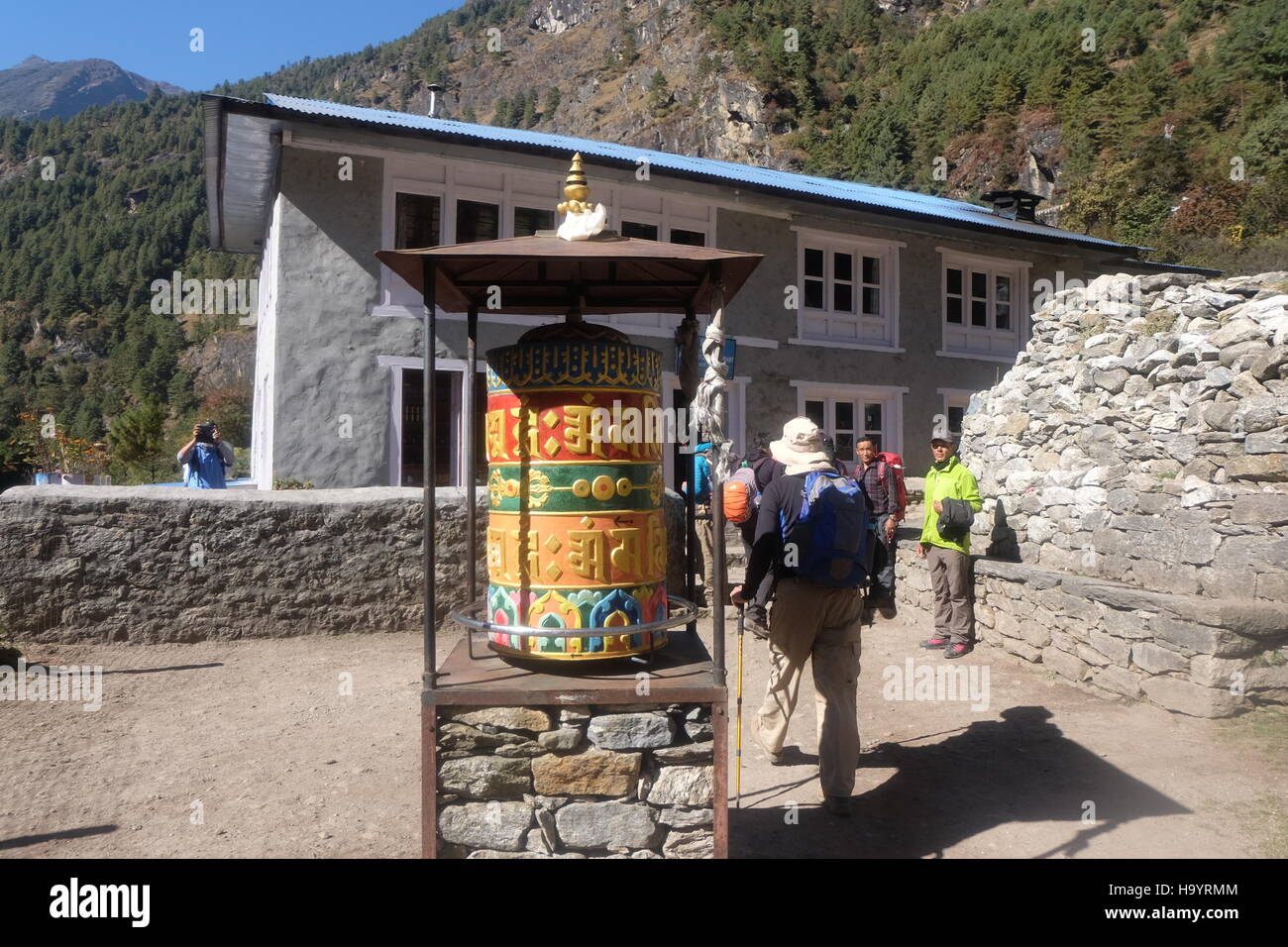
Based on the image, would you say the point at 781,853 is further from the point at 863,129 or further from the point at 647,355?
the point at 863,129

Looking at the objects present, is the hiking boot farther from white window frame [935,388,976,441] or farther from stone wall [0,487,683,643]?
white window frame [935,388,976,441]

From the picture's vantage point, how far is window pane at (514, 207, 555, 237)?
504 inches

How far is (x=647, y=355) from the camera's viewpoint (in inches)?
152

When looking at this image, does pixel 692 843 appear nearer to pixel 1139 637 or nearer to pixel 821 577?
pixel 821 577

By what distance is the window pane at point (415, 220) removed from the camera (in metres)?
12.1

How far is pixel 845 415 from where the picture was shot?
15.4 metres

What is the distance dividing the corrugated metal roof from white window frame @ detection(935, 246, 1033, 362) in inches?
29.3

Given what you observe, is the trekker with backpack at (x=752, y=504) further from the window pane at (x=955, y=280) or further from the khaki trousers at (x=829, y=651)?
the window pane at (x=955, y=280)

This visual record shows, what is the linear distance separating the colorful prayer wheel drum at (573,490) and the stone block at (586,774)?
43cm

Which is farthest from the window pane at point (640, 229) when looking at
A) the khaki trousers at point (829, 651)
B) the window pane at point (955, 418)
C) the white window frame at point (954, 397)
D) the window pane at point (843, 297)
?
the khaki trousers at point (829, 651)

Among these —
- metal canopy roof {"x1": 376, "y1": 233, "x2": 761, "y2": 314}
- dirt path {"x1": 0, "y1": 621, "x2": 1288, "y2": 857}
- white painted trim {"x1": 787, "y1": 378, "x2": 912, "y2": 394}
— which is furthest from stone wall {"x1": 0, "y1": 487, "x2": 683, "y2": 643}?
white painted trim {"x1": 787, "y1": 378, "x2": 912, "y2": 394}

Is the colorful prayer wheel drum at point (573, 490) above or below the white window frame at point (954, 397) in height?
below

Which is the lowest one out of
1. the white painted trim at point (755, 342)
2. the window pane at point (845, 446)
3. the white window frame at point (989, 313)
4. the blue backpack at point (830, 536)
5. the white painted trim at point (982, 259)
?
the blue backpack at point (830, 536)

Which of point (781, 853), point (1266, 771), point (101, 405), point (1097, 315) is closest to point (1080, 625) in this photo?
point (1266, 771)
